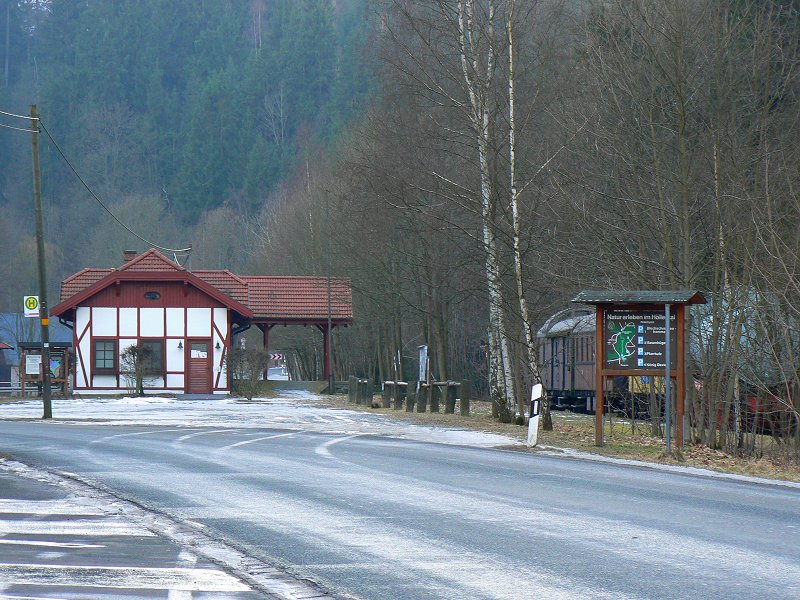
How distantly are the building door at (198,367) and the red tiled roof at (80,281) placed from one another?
518cm

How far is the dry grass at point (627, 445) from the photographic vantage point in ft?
54.5

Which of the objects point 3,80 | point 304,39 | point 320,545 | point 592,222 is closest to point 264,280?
point 592,222

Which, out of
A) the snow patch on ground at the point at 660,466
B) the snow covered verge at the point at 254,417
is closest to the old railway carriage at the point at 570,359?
the snow covered verge at the point at 254,417

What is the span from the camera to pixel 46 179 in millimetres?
107125

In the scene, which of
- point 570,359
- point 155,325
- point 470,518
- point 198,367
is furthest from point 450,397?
point 470,518

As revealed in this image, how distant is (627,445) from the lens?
68.5 feet

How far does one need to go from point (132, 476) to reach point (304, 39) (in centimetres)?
9619

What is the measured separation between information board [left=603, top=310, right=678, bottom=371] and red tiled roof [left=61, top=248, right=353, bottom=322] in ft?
108

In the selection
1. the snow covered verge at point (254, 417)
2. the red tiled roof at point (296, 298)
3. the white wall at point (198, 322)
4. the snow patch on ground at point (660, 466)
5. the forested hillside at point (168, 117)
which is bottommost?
the snow covered verge at point (254, 417)

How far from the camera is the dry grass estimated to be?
54.5 ft

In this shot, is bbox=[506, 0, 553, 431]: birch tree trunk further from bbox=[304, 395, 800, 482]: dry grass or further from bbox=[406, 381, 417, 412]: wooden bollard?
bbox=[406, 381, 417, 412]: wooden bollard

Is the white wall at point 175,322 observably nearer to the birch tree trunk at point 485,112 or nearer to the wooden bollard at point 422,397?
the wooden bollard at point 422,397

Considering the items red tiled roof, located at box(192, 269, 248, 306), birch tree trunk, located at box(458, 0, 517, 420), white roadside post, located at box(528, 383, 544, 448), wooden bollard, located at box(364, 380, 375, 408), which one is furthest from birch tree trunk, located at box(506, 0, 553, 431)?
red tiled roof, located at box(192, 269, 248, 306)

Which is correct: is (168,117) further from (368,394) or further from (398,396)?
(398,396)
